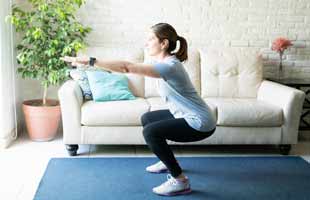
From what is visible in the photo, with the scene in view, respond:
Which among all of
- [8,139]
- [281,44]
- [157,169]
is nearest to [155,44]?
[157,169]

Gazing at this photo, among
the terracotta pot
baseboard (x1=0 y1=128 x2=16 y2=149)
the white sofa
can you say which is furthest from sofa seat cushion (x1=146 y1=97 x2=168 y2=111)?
baseboard (x1=0 y1=128 x2=16 y2=149)

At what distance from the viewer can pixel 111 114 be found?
3330mm

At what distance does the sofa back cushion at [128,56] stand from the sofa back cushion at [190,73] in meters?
0.06

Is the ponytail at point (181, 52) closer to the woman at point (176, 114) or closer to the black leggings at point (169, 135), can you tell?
the woman at point (176, 114)

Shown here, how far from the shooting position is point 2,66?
3592 mm

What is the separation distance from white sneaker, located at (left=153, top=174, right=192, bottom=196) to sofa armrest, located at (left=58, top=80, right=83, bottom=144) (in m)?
0.96

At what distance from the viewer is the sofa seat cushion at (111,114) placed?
3330 millimetres

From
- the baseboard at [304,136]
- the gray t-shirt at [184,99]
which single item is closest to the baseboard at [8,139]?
the gray t-shirt at [184,99]

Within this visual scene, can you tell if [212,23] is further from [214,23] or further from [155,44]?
[155,44]

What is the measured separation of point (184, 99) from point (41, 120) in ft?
5.53

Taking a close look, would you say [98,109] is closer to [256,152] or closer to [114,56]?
[114,56]

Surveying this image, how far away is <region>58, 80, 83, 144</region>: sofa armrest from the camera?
Answer: 3305 mm

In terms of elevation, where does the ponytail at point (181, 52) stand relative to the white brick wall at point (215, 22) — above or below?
below

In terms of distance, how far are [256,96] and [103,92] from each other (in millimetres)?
1532
